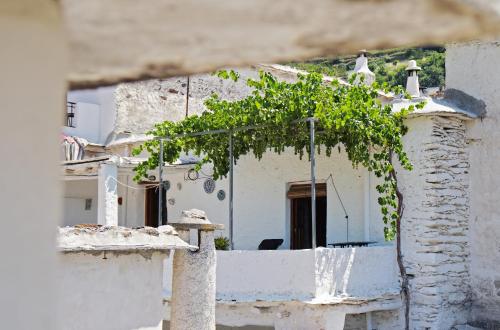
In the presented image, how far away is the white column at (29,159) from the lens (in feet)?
4.75

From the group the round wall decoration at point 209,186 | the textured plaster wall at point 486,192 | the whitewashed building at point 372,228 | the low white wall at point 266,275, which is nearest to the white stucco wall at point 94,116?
the whitewashed building at point 372,228

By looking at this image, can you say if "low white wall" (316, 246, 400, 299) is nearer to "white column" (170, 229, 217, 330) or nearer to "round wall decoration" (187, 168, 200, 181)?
"white column" (170, 229, 217, 330)

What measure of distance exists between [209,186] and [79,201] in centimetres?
483

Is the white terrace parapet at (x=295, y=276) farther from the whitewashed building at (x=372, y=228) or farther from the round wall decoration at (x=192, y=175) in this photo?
the round wall decoration at (x=192, y=175)

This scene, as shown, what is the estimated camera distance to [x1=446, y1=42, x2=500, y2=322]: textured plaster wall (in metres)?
12.6

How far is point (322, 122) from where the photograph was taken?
37.7 ft

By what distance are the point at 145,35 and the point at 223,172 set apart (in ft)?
39.9

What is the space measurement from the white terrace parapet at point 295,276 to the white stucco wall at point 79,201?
738 centimetres

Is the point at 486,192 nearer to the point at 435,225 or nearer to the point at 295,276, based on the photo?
the point at 435,225

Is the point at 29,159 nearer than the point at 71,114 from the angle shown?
Yes

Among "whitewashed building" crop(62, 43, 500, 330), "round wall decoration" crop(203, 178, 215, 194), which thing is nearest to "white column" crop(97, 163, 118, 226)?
"whitewashed building" crop(62, 43, 500, 330)

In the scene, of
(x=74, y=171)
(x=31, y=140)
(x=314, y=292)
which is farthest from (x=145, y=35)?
(x=74, y=171)

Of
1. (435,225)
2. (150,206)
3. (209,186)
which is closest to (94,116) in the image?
(150,206)

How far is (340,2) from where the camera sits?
1392 mm
